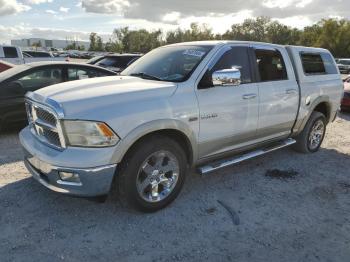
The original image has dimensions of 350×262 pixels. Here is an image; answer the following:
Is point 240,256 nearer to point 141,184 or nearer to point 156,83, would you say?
point 141,184

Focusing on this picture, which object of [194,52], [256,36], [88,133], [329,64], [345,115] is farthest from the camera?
[256,36]

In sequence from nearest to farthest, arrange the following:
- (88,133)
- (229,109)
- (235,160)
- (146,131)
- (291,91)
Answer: (88,133), (146,131), (229,109), (235,160), (291,91)

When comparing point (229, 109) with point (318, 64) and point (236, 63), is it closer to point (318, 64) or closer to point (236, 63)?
point (236, 63)

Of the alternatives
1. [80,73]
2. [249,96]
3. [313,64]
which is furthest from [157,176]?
[80,73]

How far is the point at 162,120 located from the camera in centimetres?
386

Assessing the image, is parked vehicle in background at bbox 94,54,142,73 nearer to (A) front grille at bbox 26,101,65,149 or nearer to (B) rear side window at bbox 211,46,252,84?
(B) rear side window at bbox 211,46,252,84

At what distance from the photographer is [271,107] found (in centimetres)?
521

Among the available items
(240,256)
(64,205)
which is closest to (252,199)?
(240,256)

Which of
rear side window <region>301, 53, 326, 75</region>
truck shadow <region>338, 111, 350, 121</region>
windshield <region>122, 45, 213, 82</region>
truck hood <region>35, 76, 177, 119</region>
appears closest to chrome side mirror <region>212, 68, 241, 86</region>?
windshield <region>122, 45, 213, 82</region>

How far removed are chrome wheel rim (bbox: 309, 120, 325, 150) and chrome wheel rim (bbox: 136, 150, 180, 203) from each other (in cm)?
341

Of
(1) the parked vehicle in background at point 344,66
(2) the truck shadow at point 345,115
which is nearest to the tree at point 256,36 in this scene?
(1) the parked vehicle in background at point 344,66

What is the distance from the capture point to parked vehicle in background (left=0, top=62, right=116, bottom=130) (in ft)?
22.3

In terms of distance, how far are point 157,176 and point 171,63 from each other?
5.06ft

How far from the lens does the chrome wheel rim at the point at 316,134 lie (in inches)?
259
